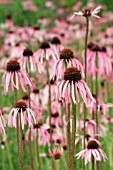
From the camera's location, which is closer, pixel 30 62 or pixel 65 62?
pixel 65 62

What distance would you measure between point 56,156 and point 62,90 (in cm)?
92

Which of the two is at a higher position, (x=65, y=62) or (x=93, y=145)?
(x=65, y=62)

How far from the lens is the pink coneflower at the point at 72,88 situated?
5.93ft

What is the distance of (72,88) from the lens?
182 cm

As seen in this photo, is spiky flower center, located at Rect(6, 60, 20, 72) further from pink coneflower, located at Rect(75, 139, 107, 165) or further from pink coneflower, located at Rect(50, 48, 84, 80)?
pink coneflower, located at Rect(75, 139, 107, 165)

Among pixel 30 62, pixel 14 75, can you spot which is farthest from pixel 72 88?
pixel 30 62

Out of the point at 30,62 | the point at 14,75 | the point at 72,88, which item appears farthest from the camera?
the point at 30,62

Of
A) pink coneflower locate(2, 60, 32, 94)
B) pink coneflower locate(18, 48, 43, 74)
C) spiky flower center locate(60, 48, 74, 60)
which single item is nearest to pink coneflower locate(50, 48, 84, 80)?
spiky flower center locate(60, 48, 74, 60)

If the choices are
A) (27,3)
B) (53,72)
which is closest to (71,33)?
(27,3)

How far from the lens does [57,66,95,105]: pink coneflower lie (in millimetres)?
1809

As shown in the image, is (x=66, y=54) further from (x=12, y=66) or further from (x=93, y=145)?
(x=93, y=145)

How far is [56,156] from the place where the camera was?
8.80 ft

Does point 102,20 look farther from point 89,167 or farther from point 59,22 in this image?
point 89,167

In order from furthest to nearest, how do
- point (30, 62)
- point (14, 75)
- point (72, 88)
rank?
1. point (30, 62)
2. point (14, 75)
3. point (72, 88)
